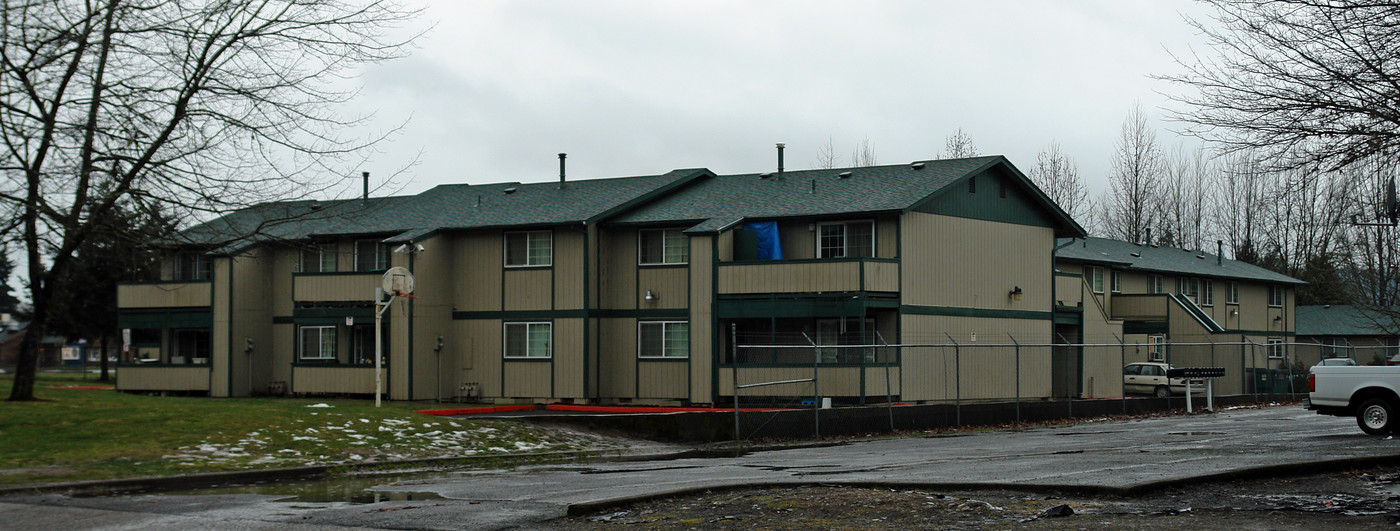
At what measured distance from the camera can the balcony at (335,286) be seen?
1496 inches

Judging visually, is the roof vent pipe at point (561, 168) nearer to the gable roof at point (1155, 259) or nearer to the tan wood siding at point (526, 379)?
the tan wood siding at point (526, 379)

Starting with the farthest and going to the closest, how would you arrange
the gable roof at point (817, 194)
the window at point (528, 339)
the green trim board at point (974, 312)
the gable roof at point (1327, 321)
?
the gable roof at point (1327, 321) < the window at point (528, 339) < the gable roof at point (817, 194) < the green trim board at point (974, 312)

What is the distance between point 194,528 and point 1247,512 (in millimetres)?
9215

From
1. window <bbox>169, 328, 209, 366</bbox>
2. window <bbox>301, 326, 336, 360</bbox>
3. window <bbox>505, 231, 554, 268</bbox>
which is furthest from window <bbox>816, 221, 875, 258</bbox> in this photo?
window <bbox>169, 328, 209, 366</bbox>

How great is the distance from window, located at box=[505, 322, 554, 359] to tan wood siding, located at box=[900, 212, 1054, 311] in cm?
1003

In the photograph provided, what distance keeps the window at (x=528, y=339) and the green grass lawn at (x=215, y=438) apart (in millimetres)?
11277

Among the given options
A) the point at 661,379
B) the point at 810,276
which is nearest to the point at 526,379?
the point at 661,379

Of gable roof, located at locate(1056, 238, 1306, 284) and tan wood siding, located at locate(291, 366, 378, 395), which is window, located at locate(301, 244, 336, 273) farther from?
gable roof, located at locate(1056, 238, 1306, 284)

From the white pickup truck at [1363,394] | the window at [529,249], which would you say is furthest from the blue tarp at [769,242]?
the white pickup truck at [1363,394]

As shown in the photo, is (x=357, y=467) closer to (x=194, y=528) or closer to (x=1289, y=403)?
(x=194, y=528)

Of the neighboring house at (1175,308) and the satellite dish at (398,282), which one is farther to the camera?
the neighboring house at (1175,308)

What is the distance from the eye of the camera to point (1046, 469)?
1505cm

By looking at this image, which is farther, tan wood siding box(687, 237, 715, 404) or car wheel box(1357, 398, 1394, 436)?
tan wood siding box(687, 237, 715, 404)

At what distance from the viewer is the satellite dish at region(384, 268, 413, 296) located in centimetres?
3183
